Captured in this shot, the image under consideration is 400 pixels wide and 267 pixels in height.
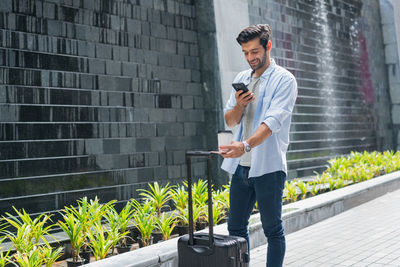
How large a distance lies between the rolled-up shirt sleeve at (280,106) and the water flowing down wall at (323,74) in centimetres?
690

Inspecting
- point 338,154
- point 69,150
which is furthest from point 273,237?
point 338,154

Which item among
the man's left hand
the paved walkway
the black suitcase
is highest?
the man's left hand

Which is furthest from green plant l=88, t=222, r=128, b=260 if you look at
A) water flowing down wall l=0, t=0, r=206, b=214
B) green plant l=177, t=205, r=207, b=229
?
water flowing down wall l=0, t=0, r=206, b=214

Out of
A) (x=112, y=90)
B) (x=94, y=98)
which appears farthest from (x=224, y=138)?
(x=112, y=90)

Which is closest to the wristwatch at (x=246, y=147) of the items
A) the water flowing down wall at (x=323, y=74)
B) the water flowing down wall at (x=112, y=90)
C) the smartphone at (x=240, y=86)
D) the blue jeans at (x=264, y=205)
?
the blue jeans at (x=264, y=205)

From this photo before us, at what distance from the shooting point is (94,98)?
6953mm

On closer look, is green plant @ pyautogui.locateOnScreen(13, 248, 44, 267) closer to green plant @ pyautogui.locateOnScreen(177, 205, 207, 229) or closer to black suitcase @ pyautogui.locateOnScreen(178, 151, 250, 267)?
black suitcase @ pyautogui.locateOnScreen(178, 151, 250, 267)

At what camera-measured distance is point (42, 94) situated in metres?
6.29

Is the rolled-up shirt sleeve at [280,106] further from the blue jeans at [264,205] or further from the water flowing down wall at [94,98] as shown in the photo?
the water flowing down wall at [94,98]

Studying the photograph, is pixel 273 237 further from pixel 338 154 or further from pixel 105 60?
pixel 338 154

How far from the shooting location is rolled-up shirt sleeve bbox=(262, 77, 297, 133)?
131 inches

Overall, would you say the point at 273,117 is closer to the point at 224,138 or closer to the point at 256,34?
the point at 224,138

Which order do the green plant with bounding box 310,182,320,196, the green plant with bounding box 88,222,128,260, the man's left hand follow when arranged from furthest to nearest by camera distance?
the green plant with bounding box 310,182,320,196, the green plant with bounding box 88,222,128,260, the man's left hand

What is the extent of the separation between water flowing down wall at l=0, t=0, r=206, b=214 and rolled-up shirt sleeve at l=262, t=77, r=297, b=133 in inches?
153
